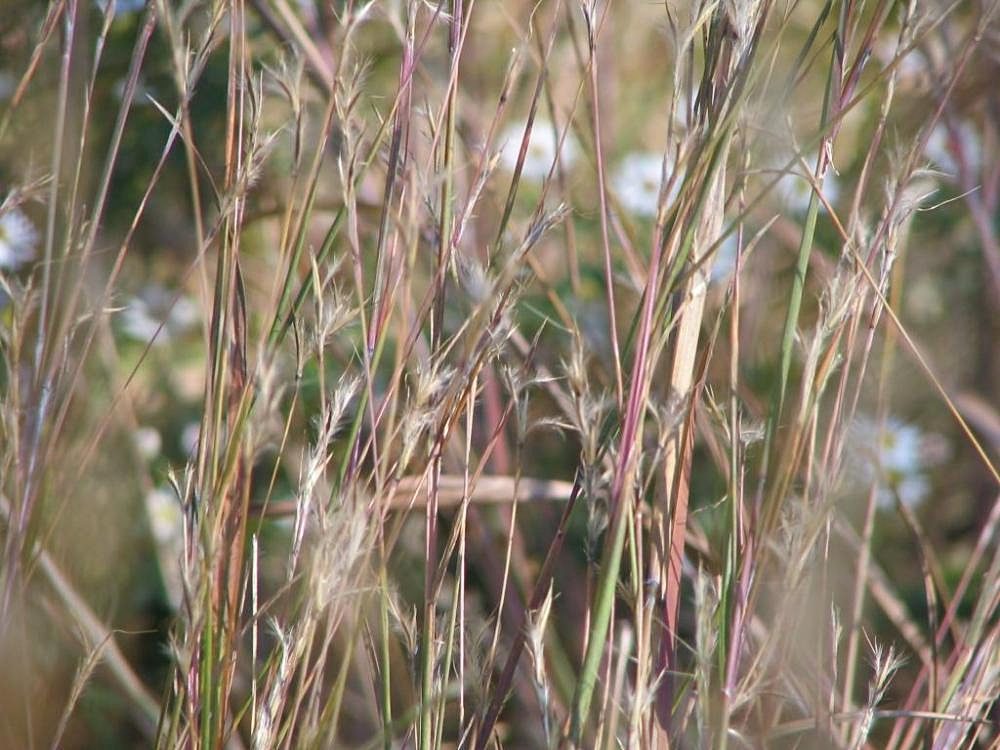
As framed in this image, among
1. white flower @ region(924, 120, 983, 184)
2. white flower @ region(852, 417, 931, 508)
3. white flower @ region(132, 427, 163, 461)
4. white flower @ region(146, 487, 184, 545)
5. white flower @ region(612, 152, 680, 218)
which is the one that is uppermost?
white flower @ region(924, 120, 983, 184)

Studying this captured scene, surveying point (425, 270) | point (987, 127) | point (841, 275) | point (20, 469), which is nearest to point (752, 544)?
point (841, 275)

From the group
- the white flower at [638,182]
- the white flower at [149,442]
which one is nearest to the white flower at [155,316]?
the white flower at [149,442]

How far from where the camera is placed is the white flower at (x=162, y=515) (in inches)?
50.7

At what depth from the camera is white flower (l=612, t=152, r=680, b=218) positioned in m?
1.76

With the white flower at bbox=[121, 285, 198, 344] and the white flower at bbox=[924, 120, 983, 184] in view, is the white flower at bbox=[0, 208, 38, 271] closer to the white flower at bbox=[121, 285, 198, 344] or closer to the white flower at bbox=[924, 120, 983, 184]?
the white flower at bbox=[121, 285, 198, 344]

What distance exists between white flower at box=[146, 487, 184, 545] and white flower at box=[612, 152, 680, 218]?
0.90 m

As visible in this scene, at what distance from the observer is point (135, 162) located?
4.90ft

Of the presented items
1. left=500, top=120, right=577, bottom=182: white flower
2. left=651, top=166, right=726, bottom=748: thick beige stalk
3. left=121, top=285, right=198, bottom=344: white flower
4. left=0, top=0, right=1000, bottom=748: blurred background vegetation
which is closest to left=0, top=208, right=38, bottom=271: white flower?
left=0, top=0, right=1000, bottom=748: blurred background vegetation

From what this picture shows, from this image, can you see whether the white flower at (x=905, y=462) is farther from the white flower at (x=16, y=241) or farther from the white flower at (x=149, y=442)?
the white flower at (x=16, y=241)

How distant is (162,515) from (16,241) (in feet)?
1.41

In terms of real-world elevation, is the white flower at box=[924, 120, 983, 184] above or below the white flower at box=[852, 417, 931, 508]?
above

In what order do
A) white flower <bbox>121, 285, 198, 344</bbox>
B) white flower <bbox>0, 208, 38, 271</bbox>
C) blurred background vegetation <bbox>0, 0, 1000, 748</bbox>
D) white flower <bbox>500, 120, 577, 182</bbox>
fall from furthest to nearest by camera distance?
white flower <bbox>500, 120, 577, 182</bbox> < white flower <bbox>121, 285, 198, 344</bbox> < white flower <bbox>0, 208, 38, 271</bbox> < blurred background vegetation <bbox>0, 0, 1000, 748</bbox>

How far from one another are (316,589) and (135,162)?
1.14m

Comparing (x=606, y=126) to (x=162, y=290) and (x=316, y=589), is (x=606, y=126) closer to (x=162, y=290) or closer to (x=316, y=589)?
(x=162, y=290)
